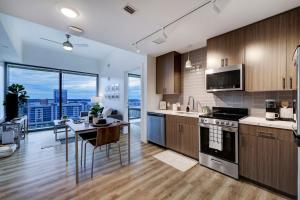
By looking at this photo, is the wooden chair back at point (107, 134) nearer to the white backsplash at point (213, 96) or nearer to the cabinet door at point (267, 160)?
the white backsplash at point (213, 96)

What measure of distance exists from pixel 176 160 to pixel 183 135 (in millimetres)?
542

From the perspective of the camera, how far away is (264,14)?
Answer: 2.04 meters

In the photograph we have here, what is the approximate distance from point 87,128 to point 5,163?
6.39ft

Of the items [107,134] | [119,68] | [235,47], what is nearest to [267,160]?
[235,47]

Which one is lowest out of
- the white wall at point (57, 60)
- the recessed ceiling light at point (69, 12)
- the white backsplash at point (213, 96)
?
the white backsplash at point (213, 96)

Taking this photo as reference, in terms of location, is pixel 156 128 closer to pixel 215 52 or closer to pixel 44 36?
pixel 215 52

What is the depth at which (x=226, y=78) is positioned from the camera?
2604mm

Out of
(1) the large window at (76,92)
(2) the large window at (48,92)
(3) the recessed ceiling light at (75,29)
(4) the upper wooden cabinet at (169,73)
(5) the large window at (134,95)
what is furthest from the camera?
(5) the large window at (134,95)

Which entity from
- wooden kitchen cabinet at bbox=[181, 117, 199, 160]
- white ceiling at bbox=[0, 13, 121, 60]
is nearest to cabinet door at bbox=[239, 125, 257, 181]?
wooden kitchen cabinet at bbox=[181, 117, 199, 160]

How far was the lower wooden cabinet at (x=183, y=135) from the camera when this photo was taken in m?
2.85

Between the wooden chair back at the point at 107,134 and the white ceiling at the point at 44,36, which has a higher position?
the white ceiling at the point at 44,36

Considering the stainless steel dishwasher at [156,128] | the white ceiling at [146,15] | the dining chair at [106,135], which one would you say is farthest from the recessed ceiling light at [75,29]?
the stainless steel dishwasher at [156,128]

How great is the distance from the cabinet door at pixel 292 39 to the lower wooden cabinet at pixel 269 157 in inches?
29.0

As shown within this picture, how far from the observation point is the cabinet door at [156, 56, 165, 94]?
3.94 meters
